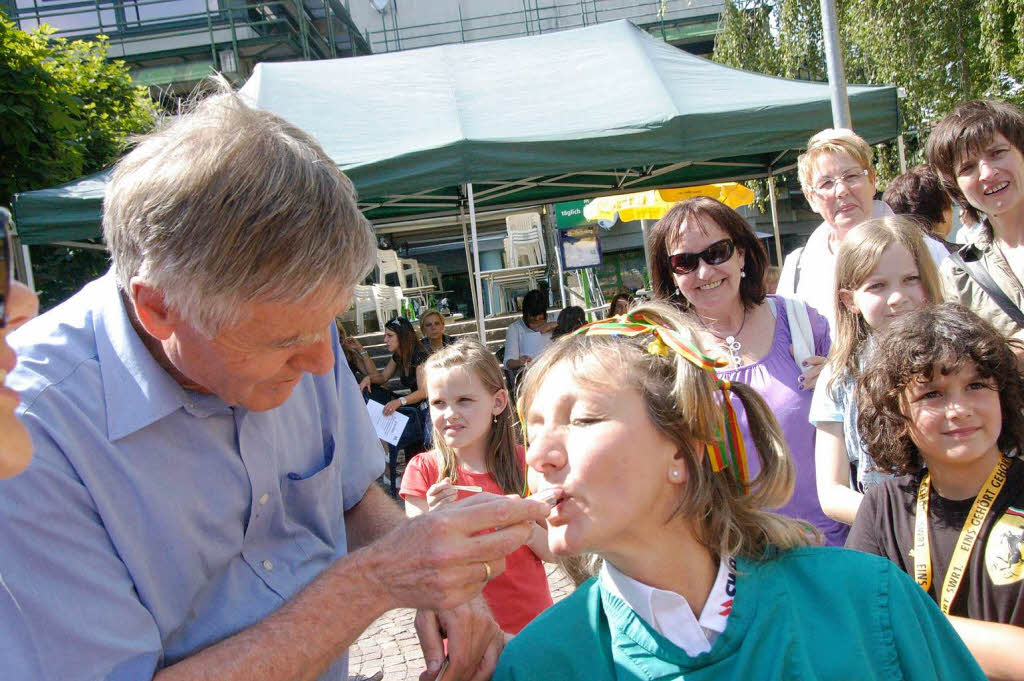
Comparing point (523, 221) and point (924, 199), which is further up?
point (523, 221)

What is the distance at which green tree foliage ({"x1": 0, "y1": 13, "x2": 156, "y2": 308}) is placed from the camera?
7367mm

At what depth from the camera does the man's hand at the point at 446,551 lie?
1.50 meters

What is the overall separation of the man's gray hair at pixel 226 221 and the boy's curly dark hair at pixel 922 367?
4.83 ft

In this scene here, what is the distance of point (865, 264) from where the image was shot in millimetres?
2764

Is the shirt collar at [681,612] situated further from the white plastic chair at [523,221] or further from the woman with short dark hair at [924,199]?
the white plastic chair at [523,221]

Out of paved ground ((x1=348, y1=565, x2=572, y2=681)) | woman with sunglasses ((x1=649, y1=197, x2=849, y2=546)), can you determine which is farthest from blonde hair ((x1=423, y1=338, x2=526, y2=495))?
paved ground ((x1=348, y1=565, x2=572, y2=681))

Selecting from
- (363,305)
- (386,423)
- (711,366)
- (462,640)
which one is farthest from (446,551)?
(363,305)

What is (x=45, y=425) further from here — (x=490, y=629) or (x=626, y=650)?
(x=626, y=650)

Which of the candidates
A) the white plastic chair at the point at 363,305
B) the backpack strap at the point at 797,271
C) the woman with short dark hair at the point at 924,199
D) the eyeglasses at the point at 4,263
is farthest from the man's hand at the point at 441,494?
the white plastic chair at the point at 363,305

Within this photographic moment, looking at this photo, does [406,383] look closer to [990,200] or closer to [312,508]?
[990,200]

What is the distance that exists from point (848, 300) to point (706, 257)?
1.75 feet

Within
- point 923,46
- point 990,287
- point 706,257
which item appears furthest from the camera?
point 923,46

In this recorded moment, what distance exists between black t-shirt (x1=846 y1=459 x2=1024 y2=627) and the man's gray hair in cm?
152

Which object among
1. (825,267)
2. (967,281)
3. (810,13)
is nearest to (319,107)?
(825,267)
